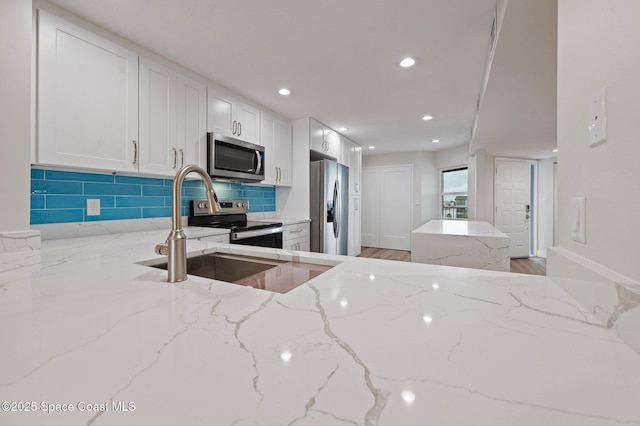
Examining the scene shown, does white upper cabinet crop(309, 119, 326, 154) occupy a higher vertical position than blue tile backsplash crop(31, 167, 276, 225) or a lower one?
higher

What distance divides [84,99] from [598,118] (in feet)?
7.91

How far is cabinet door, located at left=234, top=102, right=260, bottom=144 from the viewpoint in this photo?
9.61ft

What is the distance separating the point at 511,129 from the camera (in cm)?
360

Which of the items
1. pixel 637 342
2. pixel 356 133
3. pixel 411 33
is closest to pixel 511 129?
pixel 356 133

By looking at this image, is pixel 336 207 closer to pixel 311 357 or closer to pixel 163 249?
pixel 163 249

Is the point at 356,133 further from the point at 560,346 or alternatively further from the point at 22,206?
the point at 560,346

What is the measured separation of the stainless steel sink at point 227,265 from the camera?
133cm

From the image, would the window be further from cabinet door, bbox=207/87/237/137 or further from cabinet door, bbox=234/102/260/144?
cabinet door, bbox=207/87/237/137

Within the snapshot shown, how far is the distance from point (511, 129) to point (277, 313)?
4.12 m

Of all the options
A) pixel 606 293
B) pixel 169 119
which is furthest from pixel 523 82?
pixel 169 119

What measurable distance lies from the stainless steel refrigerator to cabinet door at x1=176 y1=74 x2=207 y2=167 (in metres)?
1.55

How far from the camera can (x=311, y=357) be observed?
1.42ft

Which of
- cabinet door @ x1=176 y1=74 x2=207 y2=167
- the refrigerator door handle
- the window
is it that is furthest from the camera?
the window

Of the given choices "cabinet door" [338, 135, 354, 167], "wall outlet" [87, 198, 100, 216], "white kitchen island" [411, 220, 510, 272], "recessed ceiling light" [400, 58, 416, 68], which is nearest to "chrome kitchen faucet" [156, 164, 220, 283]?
"wall outlet" [87, 198, 100, 216]
